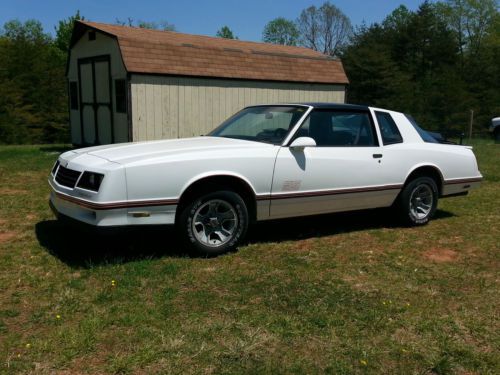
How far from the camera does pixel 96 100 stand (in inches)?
553

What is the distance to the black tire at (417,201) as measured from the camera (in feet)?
20.5

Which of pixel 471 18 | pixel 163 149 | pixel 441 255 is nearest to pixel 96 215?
pixel 163 149

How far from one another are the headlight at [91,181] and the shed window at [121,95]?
815 cm

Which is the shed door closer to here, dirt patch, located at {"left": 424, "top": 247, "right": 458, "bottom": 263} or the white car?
the white car

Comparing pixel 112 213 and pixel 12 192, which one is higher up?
pixel 112 213

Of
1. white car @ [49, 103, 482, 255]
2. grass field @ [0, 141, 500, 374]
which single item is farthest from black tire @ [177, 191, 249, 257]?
grass field @ [0, 141, 500, 374]

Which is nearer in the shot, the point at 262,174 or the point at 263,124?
the point at 262,174

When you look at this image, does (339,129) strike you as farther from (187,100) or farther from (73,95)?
(73,95)

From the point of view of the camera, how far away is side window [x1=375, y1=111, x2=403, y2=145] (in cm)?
611

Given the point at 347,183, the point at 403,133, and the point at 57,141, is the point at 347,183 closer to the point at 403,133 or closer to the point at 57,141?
the point at 403,133

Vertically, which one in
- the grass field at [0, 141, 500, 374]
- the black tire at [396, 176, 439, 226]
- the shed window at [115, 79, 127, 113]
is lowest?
the grass field at [0, 141, 500, 374]

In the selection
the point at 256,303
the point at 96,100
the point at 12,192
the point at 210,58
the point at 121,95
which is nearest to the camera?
the point at 256,303

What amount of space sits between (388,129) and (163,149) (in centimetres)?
288

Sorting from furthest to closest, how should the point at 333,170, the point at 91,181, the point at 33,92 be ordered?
the point at 33,92 < the point at 333,170 < the point at 91,181
